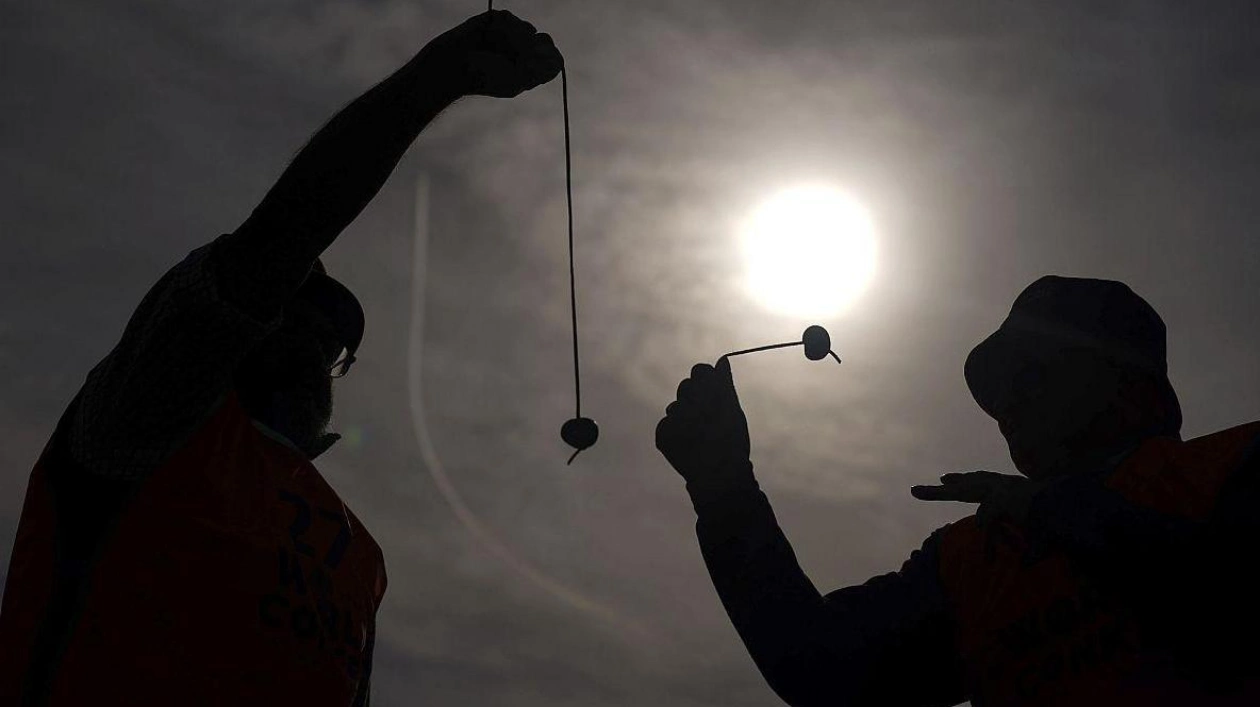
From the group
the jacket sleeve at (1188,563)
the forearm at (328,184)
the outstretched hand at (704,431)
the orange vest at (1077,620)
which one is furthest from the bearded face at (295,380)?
the jacket sleeve at (1188,563)

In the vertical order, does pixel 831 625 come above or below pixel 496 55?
below

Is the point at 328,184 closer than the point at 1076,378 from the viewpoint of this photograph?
Yes

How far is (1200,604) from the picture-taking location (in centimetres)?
336

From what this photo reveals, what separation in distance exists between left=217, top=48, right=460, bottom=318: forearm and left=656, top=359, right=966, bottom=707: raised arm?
Result: 5.86 feet

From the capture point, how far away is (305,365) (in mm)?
4422

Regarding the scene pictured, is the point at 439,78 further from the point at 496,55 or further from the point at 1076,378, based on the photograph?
Answer: the point at 1076,378

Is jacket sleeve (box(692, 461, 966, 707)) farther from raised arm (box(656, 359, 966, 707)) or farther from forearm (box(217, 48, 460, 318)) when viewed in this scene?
forearm (box(217, 48, 460, 318))

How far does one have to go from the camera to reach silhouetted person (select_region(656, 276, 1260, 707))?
338 cm

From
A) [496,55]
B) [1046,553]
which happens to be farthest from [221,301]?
[1046,553]

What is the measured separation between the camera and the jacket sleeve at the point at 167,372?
3418mm

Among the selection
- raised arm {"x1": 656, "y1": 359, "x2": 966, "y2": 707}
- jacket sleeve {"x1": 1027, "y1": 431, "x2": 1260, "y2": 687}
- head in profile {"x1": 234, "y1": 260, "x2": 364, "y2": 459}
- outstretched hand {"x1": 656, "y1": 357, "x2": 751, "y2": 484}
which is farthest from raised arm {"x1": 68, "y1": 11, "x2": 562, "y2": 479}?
jacket sleeve {"x1": 1027, "y1": 431, "x2": 1260, "y2": 687}

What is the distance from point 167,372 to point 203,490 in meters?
0.39

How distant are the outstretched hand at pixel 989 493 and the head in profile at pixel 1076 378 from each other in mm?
463

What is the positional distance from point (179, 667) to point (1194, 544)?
2932 millimetres
